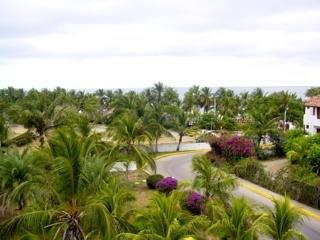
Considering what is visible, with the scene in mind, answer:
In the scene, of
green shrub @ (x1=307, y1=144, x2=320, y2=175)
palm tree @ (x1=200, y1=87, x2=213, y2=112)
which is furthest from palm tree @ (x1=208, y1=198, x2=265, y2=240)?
palm tree @ (x1=200, y1=87, x2=213, y2=112)

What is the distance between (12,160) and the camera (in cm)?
2280

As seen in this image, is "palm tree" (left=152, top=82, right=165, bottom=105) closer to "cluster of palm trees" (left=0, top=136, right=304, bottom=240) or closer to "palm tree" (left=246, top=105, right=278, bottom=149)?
"palm tree" (left=246, top=105, right=278, bottom=149)

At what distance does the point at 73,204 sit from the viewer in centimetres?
1559

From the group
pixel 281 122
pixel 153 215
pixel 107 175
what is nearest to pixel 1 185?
pixel 107 175

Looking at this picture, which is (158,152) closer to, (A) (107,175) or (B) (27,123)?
(B) (27,123)

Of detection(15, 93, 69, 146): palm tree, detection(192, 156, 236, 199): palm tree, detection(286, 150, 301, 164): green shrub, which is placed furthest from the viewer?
detection(15, 93, 69, 146): palm tree

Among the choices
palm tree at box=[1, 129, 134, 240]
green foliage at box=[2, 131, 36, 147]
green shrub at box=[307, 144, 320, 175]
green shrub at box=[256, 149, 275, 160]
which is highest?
palm tree at box=[1, 129, 134, 240]

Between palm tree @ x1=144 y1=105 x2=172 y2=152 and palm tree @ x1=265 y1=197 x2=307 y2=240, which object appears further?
palm tree @ x1=144 y1=105 x2=172 y2=152

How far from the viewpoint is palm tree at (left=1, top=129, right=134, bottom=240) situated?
14.7 metres

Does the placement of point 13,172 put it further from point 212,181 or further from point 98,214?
point 98,214

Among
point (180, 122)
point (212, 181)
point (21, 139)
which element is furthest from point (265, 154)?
point (212, 181)

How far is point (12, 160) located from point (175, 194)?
1004cm

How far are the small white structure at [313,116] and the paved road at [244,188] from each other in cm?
1331

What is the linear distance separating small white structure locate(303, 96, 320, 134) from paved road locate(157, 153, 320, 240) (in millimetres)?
13307
